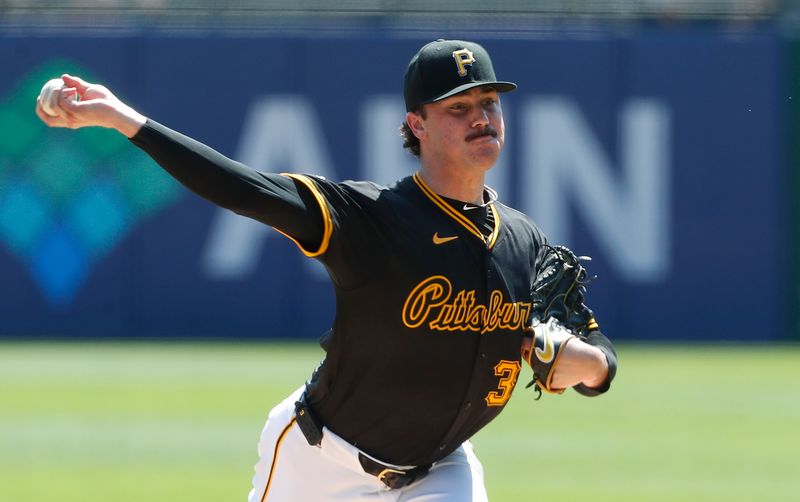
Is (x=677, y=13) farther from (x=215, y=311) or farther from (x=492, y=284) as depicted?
(x=492, y=284)

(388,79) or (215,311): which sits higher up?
(388,79)

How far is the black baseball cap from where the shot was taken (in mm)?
4668

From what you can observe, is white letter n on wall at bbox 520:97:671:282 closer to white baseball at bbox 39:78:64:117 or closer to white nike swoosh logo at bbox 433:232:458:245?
white nike swoosh logo at bbox 433:232:458:245

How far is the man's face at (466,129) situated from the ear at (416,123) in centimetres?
3

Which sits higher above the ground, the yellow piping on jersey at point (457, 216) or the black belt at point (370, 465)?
the yellow piping on jersey at point (457, 216)

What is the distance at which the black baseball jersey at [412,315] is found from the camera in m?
4.52

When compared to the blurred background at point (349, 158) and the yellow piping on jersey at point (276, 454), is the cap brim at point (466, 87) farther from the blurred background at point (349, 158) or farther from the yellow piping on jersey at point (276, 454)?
the blurred background at point (349, 158)

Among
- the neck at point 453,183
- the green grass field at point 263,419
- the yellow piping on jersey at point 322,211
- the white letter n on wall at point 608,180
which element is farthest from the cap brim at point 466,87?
the white letter n on wall at point 608,180

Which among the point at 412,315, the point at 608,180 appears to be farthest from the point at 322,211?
the point at 608,180

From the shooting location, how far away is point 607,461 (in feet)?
29.9

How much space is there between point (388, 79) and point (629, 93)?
101 inches

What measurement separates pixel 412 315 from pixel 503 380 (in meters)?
0.40

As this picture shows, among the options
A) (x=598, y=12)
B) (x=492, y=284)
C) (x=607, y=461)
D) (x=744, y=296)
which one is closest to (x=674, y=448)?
(x=607, y=461)

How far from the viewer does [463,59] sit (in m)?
4.68
